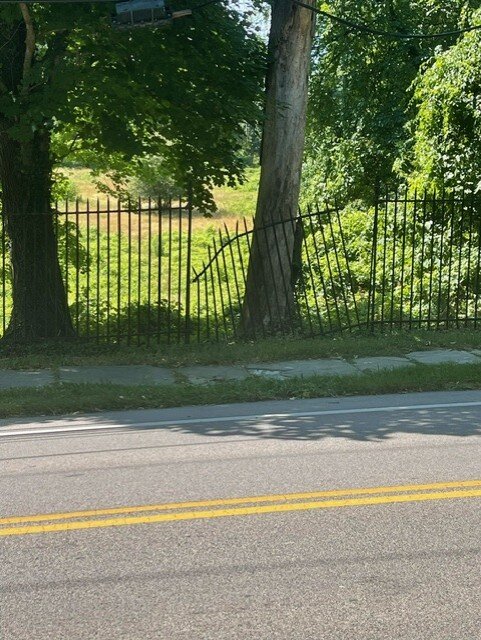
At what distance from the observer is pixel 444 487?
645 centimetres

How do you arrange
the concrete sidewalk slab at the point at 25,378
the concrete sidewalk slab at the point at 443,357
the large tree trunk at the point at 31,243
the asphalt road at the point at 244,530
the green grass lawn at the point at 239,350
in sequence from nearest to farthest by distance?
the asphalt road at the point at 244,530 → the concrete sidewalk slab at the point at 25,378 → the concrete sidewalk slab at the point at 443,357 → the green grass lawn at the point at 239,350 → the large tree trunk at the point at 31,243

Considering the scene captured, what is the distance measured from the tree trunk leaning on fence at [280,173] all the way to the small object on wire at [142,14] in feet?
8.60

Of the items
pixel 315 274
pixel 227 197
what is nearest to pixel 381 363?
pixel 315 274

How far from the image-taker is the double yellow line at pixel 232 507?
5828 mm

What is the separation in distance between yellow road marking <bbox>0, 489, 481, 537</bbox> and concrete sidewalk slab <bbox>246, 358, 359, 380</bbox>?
5.11 metres

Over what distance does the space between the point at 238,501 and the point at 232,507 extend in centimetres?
13

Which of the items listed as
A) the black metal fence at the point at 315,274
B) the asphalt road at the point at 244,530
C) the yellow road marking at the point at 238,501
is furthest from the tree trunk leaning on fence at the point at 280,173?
the yellow road marking at the point at 238,501

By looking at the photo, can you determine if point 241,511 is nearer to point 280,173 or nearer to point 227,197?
point 280,173

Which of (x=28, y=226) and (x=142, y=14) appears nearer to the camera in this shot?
(x=142, y=14)

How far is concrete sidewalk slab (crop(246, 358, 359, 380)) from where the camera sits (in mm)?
11680

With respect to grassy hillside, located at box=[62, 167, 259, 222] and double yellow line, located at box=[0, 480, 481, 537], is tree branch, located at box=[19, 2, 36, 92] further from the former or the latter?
grassy hillside, located at box=[62, 167, 259, 222]

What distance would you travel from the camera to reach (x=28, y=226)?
14.5 meters

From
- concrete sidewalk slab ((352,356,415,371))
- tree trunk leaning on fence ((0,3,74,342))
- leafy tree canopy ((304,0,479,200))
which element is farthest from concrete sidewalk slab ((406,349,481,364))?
leafy tree canopy ((304,0,479,200))

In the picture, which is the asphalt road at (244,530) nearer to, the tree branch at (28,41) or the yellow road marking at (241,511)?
the yellow road marking at (241,511)
